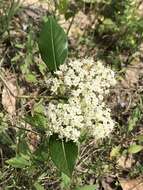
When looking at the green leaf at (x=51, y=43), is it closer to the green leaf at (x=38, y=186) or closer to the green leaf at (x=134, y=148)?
the green leaf at (x=38, y=186)

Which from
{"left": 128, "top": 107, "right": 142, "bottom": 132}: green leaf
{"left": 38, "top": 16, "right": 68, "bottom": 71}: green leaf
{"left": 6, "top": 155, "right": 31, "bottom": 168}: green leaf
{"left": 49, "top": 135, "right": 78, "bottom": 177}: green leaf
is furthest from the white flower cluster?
{"left": 128, "top": 107, "right": 142, "bottom": 132}: green leaf

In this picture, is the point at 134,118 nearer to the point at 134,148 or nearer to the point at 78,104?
the point at 134,148

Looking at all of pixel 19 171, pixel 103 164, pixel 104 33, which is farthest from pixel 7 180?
pixel 104 33

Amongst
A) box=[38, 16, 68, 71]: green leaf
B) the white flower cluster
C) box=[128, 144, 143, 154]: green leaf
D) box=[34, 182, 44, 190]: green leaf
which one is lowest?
box=[128, 144, 143, 154]: green leaf

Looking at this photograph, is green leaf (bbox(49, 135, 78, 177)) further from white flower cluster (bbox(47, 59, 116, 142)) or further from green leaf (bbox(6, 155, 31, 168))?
green leaf (bbox(6, 155, 31, 168))

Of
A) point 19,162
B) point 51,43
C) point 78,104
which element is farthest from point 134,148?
point 78,104

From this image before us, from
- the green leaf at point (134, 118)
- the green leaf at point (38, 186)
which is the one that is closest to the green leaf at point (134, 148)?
the green leaf at point (134, 118)
